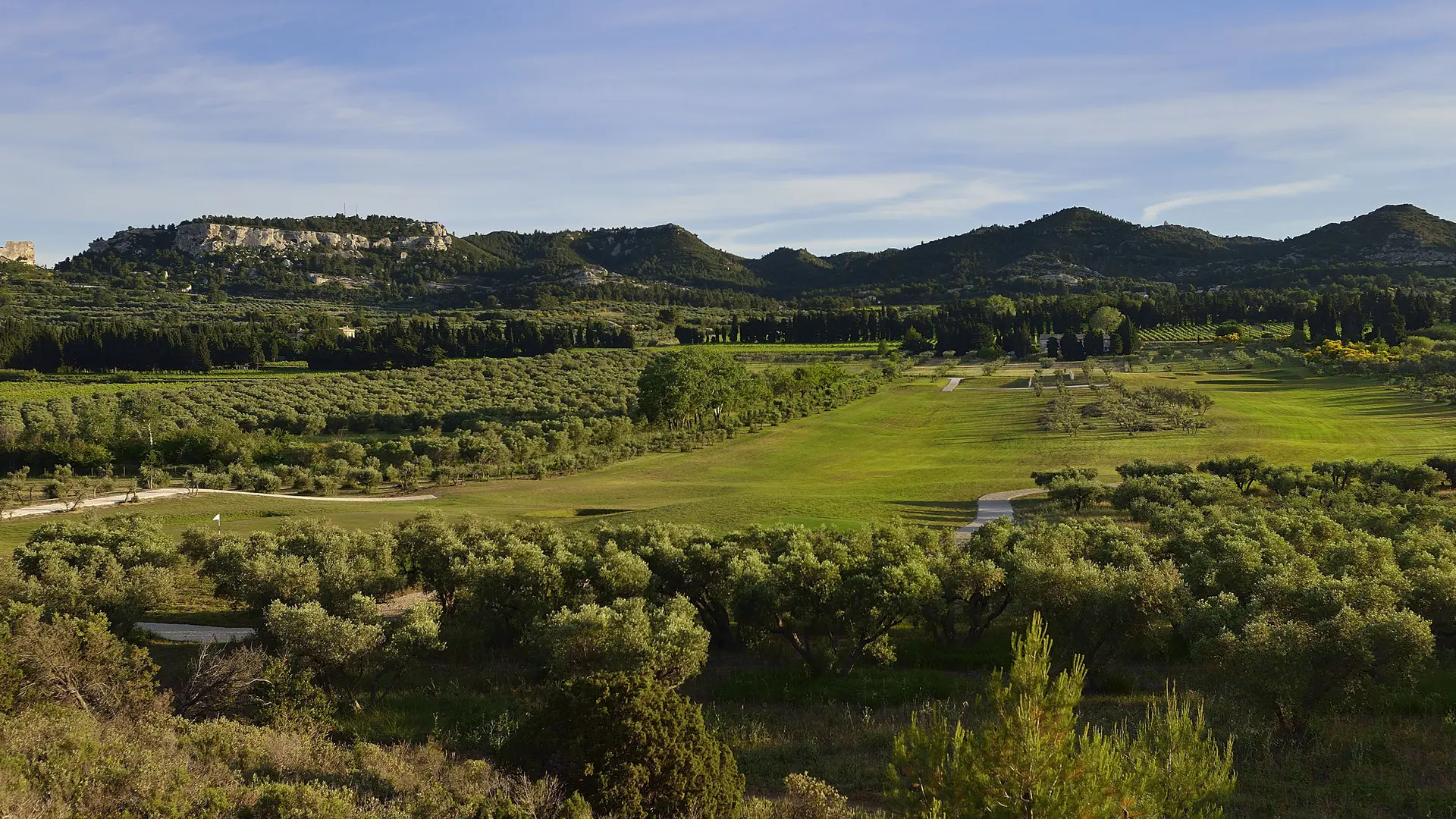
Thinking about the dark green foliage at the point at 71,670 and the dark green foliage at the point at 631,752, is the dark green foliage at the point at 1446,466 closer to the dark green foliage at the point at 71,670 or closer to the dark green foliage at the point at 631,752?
the dark green foliage at the point at 631,752

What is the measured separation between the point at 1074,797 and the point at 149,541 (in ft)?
92.3

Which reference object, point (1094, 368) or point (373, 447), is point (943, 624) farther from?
point (1094, 368)

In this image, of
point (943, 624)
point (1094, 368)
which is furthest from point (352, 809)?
point (1094, 368)

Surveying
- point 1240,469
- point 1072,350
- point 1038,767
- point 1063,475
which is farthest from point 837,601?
point 1072,350

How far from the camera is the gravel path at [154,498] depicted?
39.2 metres

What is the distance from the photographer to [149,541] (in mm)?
26938

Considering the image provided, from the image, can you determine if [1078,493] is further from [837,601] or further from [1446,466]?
[837,601]

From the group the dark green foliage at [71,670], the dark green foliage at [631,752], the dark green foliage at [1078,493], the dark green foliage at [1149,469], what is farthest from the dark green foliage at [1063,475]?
the dark green foliage at [71,670]

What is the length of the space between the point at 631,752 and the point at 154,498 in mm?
39043

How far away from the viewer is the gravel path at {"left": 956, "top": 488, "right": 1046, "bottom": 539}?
Result: 38125mm

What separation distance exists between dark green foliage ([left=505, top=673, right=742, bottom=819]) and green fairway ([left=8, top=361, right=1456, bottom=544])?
21.6m

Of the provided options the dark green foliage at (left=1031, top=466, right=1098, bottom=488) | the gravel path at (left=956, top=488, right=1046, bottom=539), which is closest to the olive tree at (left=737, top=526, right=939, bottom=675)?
the gravel path at (left=956, top=488, right=1046, bottom=539)

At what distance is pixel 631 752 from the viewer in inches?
541

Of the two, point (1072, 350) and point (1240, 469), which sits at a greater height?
point (1072, 350)
